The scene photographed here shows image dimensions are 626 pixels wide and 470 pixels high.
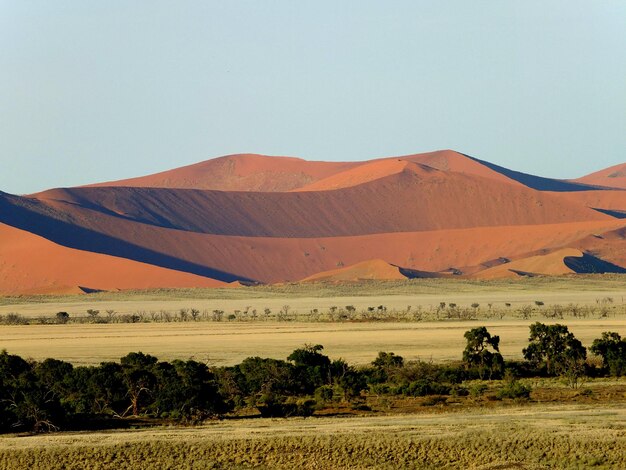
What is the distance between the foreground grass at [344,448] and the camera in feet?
77.3

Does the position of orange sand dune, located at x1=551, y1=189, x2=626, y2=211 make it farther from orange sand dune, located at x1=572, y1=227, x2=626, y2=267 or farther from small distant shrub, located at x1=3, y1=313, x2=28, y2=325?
small distant shrub, located at x1=3, y1=313, x2=28, y2=325

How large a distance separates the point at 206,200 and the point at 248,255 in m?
30.4

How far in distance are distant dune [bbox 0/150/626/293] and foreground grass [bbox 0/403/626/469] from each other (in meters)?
95.0

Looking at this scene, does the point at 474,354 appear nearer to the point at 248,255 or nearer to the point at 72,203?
the point at 248,255

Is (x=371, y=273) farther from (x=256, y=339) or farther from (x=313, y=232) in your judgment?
(x=256, y=339)

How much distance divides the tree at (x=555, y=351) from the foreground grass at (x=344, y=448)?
1446cm

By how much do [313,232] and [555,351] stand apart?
420 ft

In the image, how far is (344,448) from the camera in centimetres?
2425

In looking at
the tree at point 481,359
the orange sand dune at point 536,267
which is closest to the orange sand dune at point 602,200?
the orange sand dune at point 536,267

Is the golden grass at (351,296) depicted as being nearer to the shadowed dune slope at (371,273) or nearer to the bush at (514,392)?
the shadowed dune slope at (371,273)

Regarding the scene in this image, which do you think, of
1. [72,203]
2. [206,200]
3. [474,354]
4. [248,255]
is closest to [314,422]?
[474,354]

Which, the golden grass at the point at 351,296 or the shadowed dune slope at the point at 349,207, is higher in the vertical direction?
the shadowed dune slope at the point at 349,207

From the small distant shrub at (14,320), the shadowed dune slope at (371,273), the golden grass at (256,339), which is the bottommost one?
the golden grass at (256,339)

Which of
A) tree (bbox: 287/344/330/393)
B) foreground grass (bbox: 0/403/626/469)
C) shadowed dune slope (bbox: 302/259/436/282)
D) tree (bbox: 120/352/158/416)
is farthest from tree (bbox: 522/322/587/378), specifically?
shadowed dune slope (bbox: 302/259/436/282)
